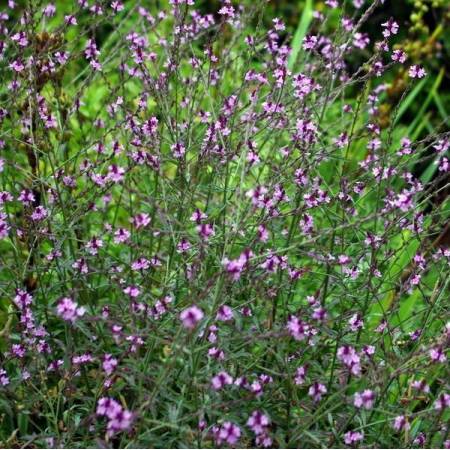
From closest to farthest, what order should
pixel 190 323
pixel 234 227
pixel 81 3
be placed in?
1. pixel 190 323
2. pixel 234 227
3. pixel 81 3

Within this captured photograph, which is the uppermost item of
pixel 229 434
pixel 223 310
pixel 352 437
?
pixel 223 310

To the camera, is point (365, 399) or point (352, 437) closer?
point (365, 399)

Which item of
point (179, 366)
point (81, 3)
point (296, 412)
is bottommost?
point (296, 412)

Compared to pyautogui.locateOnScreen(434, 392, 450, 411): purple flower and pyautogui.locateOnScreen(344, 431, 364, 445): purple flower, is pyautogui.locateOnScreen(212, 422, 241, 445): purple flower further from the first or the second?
pyautogui.locateOnScreen(434, 392, 450, 411): purple flower

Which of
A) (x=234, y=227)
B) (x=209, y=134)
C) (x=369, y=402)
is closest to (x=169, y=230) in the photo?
(x=234, y=227)

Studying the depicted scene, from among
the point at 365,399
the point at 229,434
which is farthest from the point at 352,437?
the point at 229,434

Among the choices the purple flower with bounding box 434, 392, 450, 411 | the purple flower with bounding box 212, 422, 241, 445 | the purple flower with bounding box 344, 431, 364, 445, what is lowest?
the purple flower with bounding box 344, 431, 364, 445

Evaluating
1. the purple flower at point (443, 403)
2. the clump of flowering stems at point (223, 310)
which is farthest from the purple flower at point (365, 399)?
the purple flower at point (443, 403)

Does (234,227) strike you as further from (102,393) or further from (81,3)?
(81,3)

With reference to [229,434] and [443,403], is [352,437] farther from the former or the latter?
[229,434]

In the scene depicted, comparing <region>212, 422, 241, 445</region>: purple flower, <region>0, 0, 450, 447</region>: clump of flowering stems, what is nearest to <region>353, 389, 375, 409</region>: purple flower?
<region>0, 0, 450, 447</region>: clump of flowering stems

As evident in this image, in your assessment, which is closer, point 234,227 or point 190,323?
point 190,323
